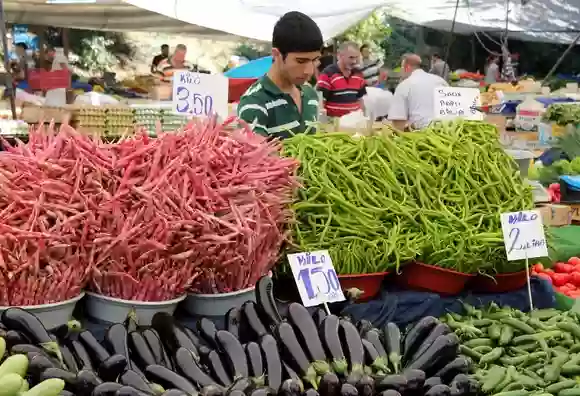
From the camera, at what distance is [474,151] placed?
2.99 m

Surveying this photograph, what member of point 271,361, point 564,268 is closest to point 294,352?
point 271,361

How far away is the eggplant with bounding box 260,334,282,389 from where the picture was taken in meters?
1.90

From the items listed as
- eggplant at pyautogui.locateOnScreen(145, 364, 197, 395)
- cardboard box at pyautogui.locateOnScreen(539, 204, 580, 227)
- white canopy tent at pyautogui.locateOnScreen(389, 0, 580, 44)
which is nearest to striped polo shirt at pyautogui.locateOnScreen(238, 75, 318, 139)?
eggplant at pyautogui.locateOnScreen(145, 364, 197, 395)

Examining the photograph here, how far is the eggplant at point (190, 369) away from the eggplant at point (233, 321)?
198mm

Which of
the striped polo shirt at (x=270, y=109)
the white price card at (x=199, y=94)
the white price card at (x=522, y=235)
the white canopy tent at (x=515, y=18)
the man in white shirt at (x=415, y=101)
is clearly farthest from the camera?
the white canopy tent at (x=515, y=18)

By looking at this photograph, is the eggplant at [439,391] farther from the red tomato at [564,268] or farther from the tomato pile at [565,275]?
the red tomato at [564,268]

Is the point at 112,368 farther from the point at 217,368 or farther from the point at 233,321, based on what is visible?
the point at 233,321

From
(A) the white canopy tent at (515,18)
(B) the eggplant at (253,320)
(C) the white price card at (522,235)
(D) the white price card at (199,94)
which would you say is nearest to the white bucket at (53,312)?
(B) the eggplant at (253,320)

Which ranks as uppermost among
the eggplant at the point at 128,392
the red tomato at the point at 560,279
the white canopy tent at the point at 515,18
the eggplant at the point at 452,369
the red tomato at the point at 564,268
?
the white canopy tent at the point at 515,18

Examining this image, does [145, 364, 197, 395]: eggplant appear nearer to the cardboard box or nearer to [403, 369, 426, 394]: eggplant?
[403, 369, 426, 394]: eggplant

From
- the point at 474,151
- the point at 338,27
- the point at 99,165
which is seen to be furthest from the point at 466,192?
the point at 338,27

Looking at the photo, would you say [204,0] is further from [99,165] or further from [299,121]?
[99,165]

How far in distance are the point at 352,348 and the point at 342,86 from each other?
6212 mm

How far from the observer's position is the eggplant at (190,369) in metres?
1.88
